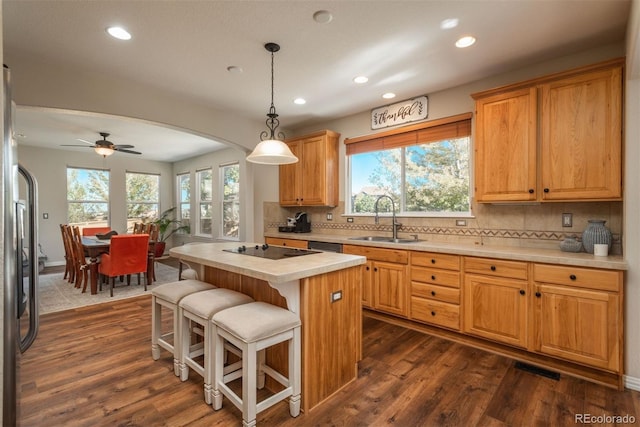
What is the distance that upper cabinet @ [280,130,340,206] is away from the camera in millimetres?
4332

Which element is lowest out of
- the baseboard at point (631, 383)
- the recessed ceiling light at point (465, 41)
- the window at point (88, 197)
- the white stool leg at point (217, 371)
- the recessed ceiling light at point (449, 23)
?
the baseboard at point (631, 383)

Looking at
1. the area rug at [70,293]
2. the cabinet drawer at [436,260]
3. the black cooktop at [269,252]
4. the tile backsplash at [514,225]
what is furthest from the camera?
the area rug at [70,293]

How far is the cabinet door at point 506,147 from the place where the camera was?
2645 mm

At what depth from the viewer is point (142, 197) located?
805 centimetres

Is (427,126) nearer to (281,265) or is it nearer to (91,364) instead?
(281,265)

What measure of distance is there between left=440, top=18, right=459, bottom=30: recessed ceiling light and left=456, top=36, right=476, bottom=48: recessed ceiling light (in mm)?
209

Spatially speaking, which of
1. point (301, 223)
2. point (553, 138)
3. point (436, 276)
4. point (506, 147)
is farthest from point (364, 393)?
point (301, 223)

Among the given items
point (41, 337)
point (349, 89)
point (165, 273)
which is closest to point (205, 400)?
point (41, 337)

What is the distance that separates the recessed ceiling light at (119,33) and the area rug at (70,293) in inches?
Result: 118

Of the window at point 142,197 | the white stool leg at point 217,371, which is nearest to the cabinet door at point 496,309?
the white stool leg at point 217,371

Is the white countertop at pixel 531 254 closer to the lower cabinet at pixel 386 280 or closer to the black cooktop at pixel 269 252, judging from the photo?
the lower cabinet at pixel 386 280

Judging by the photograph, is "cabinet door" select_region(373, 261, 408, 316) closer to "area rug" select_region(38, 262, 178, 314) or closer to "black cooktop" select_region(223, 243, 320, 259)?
"black cooktop" select_region(223, 243, 320, 259)

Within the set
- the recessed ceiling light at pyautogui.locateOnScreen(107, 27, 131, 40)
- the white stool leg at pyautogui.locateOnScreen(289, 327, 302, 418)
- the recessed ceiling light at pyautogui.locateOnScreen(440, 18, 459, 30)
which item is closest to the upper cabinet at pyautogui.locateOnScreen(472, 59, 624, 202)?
the recessed ceiling light at pyautogui.locateOnScreen(440, 18, 459, 30)

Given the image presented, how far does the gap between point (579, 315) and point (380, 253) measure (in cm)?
169
